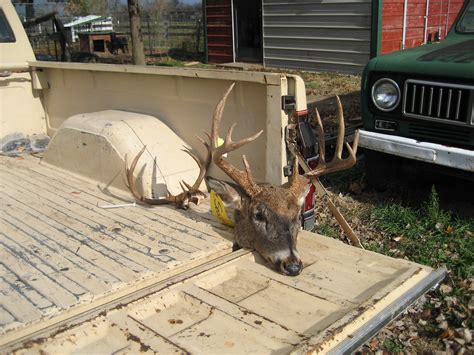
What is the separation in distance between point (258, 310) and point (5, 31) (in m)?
5.39

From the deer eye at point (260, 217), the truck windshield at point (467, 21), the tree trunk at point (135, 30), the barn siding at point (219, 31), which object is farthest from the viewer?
the barn siding at point (219, 31)

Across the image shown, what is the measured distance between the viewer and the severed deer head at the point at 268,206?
322cm

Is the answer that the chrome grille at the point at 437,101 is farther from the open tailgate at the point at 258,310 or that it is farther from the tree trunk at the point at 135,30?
the tree trunk at the point at 135,30

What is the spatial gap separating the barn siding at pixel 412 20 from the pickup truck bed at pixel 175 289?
10744mm

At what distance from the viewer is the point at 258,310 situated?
8.88ft

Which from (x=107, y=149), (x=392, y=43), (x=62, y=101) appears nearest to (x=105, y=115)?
(x=107, y=149)

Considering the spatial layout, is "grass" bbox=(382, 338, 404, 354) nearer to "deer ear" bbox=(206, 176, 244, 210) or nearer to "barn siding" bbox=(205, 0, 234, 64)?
"deer ear" bbox=(206, 176, 244, 210)

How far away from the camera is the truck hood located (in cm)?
460

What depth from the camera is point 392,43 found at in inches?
529

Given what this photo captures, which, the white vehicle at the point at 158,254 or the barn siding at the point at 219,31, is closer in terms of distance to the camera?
Result: the white vehicle at the point at 158,254

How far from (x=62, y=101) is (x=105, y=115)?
5.12ft

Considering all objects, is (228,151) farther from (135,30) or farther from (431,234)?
(135,30)

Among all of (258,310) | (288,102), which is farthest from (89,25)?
(258,310)

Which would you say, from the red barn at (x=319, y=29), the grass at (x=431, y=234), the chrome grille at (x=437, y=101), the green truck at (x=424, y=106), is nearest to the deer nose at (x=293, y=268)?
the grass at (x=431, y=234)
